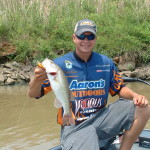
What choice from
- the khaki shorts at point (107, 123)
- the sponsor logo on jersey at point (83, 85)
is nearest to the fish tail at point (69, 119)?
the khaki shorts at point (107, 123)

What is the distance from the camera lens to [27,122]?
6.98 meters

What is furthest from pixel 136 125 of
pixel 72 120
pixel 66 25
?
pixel 66 25

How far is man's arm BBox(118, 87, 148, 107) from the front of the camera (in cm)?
318

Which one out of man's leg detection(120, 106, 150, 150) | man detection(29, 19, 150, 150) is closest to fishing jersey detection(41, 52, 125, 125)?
man detection(29, 19, 150, 150)

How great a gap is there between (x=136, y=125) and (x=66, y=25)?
10.7 meters

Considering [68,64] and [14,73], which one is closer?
[68,64]

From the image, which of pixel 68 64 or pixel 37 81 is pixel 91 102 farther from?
pixel 37 81

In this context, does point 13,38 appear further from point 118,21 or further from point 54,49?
point 118,21

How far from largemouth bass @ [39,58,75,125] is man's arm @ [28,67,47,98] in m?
0.13

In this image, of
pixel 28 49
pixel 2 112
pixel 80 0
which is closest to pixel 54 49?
pixel 28 49

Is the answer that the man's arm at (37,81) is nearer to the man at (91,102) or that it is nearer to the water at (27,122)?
the man at (91,102)

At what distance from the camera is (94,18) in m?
14.3

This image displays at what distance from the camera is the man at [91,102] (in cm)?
321

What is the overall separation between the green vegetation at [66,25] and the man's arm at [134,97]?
896 cm
